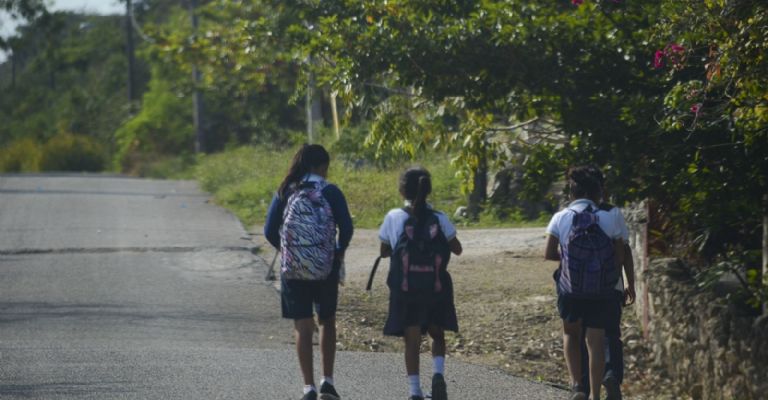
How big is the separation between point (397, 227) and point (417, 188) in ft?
0.86

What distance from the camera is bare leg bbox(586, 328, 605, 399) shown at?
709 cm

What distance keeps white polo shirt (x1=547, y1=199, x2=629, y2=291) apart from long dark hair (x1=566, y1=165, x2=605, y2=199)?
5 cm

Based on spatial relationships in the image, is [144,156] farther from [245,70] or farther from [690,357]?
[690,357]

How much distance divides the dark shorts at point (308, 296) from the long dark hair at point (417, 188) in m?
0.66

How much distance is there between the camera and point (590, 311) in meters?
7.06

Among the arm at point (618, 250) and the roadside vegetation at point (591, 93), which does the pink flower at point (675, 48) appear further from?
the arm at point (618, 250)

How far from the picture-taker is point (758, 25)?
665 centimetres

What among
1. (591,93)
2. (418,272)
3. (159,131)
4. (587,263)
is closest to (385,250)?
(418,272)

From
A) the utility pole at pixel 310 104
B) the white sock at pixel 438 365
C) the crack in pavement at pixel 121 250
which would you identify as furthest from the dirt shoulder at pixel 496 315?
the white sock at pixel 438 365

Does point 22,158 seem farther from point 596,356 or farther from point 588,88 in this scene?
point 596,356

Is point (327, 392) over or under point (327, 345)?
under

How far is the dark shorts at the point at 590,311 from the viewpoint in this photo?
7.04 metres

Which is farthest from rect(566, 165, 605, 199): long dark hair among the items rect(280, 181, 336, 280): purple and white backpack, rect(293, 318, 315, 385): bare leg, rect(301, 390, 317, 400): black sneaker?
rect(301, 390, 317, 400): black sneaker

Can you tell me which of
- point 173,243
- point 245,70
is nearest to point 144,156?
point 245,70
